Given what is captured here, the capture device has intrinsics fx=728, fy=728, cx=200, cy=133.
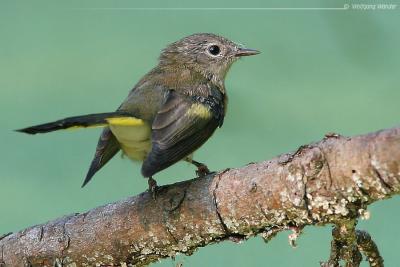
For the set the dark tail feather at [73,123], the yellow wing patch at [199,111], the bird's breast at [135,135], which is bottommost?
the bird's breast at [135,135]

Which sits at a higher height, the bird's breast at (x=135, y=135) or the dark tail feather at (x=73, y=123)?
the dark tail feather at (x=73, y=123)

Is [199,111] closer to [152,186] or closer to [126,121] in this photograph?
[126,121]

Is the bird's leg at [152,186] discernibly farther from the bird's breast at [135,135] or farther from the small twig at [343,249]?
the small twig at [343,249]

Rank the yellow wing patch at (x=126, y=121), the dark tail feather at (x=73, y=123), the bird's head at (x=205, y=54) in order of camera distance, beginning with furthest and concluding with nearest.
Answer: the bird's head at (x=205, y=54) < the yellow wing patch at (x=126, y=121) < the dark tail feather at (x=73, y=123)

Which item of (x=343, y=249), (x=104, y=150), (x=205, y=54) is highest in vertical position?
(x=205, y=54)

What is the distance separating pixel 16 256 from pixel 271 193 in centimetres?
106

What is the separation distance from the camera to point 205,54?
3.52 m

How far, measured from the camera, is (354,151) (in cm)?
176

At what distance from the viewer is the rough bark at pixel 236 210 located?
1766 millimetres

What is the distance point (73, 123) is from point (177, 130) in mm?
403

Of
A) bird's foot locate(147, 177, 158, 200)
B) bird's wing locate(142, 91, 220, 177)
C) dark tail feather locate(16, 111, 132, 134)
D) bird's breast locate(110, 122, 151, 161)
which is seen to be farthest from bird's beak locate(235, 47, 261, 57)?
bird's foot locate(147, 177, 158, 200)

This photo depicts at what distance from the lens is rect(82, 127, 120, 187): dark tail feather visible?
265cm

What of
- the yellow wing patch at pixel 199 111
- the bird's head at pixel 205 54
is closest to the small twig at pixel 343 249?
the yellow wing patch at pixel 199 111

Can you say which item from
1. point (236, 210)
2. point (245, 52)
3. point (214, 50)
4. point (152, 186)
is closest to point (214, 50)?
point (214, 50)
